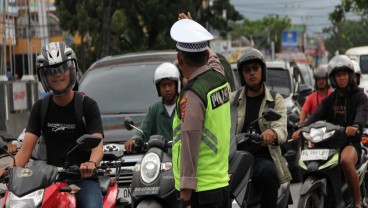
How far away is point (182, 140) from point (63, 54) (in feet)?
4.44

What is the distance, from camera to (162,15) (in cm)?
4478

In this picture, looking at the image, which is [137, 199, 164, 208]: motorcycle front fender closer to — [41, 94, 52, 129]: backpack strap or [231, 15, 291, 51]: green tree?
[41, 94, 52, 129]: backpack strap

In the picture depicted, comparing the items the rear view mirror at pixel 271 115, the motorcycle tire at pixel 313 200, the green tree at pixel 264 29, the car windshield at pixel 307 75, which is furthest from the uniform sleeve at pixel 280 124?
the green tree at pixel 264 29

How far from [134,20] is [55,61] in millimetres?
40570

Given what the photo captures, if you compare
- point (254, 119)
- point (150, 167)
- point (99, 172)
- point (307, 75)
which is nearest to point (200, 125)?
point (99, 172)

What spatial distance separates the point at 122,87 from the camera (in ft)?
37.3

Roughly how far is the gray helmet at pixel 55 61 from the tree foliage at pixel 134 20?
111ft

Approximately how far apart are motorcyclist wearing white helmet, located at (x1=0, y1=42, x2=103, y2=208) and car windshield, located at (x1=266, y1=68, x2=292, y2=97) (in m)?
10.8

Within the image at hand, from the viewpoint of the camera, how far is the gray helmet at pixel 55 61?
243 inches

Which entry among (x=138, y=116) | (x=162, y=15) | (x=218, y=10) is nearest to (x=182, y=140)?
(x=138, y=116)

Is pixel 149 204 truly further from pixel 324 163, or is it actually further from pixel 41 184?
pixel 324 163

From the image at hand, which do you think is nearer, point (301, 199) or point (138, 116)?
point (301, 199)

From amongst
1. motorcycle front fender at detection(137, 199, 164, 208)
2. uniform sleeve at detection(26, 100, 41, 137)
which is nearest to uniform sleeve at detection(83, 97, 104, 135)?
uniform sleeve at detection(26, 100, 41, 137)

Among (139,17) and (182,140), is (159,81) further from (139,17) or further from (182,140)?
(139,17)
